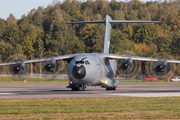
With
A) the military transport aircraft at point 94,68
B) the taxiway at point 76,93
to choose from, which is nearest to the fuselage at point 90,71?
the military transport aircraft at point 94,68

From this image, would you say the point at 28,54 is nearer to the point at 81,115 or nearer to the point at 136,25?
the point at 136,25

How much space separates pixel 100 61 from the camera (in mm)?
35188

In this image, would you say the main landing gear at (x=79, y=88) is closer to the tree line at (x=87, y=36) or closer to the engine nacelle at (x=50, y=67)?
the engine nacelle at (x=50, y=67)

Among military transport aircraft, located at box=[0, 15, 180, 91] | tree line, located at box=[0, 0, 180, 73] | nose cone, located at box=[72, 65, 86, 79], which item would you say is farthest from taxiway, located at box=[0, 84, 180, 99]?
tree line, located at box=[0, 0, 180, 73]

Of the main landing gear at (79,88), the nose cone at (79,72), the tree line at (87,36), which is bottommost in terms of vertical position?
the main landing gear at (79,88)

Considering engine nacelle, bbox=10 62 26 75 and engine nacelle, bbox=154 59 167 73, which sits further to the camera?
engine nacelle, bbox=10 62 26 75

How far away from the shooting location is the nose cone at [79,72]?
30.6 meters

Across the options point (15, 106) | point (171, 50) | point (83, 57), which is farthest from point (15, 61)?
point (171, 50)

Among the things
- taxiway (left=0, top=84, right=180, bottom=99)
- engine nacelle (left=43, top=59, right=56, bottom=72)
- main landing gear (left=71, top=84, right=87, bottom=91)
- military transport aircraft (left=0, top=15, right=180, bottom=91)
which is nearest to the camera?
taxiway (left=0, top=84, right=180, bottom=99)

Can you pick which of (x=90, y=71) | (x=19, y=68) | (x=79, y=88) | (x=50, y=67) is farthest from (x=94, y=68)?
(x=19, y=68)

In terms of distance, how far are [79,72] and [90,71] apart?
1.90 metres

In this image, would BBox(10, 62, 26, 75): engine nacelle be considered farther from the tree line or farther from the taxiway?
the tree line

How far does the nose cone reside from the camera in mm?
30600

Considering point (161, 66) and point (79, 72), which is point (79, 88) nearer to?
point (79, 72)
